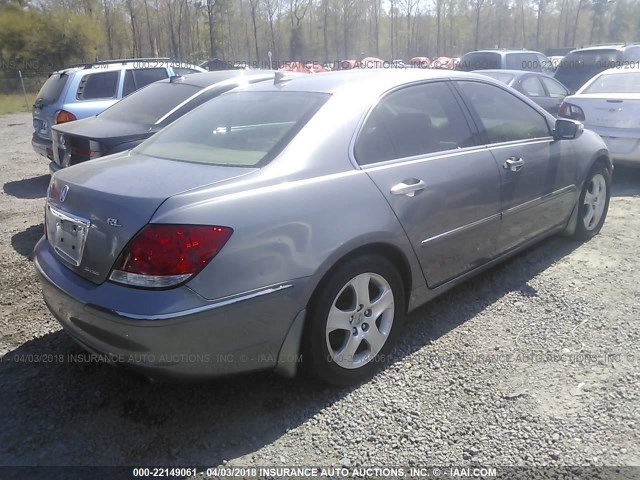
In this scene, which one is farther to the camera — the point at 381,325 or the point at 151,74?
the point at 151,74

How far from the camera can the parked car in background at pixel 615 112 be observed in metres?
6.80

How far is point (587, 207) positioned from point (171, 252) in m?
4.02

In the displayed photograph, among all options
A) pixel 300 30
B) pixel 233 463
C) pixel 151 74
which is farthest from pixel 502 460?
pixel 300 30

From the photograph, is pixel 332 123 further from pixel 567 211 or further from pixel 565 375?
pixel 567 211

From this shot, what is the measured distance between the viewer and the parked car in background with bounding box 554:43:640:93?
1309 centimetres

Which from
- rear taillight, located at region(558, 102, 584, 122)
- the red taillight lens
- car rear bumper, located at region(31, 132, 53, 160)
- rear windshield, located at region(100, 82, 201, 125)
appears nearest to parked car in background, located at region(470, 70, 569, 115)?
rear taillight, located at region(558, 102, 584, 122)

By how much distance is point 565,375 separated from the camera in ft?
9.78

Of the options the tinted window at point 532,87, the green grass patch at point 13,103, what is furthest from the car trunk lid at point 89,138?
the green grass patch at point 13,103

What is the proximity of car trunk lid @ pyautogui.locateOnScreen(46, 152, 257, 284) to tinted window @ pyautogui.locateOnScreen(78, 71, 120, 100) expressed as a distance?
590cm

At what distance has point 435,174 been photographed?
3193 mm

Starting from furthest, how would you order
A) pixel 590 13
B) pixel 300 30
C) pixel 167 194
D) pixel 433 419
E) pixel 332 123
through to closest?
pixel 590 13, pixel 300 30, pixel 332 123, pixel 433 419, pixel 167 194

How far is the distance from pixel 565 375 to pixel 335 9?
62794 millimetres

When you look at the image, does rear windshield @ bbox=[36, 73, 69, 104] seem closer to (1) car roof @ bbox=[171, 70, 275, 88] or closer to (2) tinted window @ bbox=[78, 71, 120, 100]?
(2) tinted window @ bbox=[78, 71, 120, 100]

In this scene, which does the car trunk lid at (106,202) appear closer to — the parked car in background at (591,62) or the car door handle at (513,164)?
the car door handle at (513,164)
